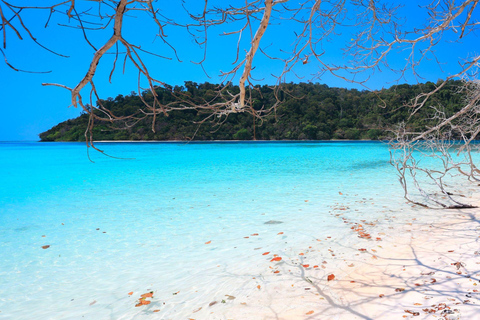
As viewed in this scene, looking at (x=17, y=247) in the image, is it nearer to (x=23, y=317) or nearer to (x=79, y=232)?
(x=79, y=232)

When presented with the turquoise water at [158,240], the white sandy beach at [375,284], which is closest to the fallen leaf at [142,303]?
the turquoise water at [158,240]

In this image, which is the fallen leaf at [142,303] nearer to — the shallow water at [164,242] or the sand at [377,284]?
the shallow water at [164,242]

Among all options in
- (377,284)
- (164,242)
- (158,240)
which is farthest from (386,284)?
(158,240)

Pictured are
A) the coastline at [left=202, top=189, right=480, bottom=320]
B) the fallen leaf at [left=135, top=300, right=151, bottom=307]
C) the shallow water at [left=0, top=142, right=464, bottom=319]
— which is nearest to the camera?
the coastline at [left=202, top=189, right=480, bottom=320]

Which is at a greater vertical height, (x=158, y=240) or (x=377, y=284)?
(x=377, y=284)

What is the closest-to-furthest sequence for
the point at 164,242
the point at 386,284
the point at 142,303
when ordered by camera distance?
the point at 386,284, the point at 142,303, the point at 164,242

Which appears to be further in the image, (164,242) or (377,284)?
(164,242)

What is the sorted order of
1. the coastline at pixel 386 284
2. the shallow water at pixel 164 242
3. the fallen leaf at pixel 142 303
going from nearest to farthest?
the coastline at pixel 386 284, the fallen leaf at pixel 142 303, the shallow water at pixel 164 242

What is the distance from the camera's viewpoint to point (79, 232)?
4.89 metres

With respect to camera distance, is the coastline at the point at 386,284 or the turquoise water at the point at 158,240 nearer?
the coastline at the point at 386,284

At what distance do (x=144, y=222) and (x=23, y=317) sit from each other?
110 inches

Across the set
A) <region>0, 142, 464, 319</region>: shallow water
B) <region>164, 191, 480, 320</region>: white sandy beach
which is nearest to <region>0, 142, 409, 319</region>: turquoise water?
<region>0, 142, 464, 319</region>: shallow water

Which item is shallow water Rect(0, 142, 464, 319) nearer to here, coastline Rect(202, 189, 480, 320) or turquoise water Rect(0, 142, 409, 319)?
turquoise water Rect(0, 142, 409, 319)

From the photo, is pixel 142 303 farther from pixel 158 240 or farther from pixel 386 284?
pixel 386 284
